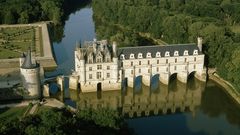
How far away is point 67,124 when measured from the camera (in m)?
38.2

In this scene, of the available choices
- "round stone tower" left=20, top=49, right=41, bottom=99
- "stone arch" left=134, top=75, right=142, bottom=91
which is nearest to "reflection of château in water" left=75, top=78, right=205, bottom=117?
"stone arch" left=134, top=75, right=142, bottom=91

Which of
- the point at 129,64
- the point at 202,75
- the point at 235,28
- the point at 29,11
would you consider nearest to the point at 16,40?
the point at 29,11

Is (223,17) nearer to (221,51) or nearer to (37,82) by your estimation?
(221,51)

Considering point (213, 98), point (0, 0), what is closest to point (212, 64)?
point (213, 98)

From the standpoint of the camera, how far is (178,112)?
5534cm

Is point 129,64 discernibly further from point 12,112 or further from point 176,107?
point 12,112

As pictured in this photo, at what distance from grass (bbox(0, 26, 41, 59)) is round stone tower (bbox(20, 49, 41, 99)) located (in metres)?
18.7

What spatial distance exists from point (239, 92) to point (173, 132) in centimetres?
1404

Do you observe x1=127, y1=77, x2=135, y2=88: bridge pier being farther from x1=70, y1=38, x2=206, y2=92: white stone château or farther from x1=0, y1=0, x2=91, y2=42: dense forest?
x1=0, y1=0, x2=91, y2=42: dense forest

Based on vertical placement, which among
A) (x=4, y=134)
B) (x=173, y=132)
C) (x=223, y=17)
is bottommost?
(x=173, y=132)

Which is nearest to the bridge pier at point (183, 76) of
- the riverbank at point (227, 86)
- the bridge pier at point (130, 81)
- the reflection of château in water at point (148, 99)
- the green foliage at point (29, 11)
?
the reflection of château in water at point (148, 99)

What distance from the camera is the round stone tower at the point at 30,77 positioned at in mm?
53656

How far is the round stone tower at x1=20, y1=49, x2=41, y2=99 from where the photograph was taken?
176ft

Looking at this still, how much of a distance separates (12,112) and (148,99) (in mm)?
17732
